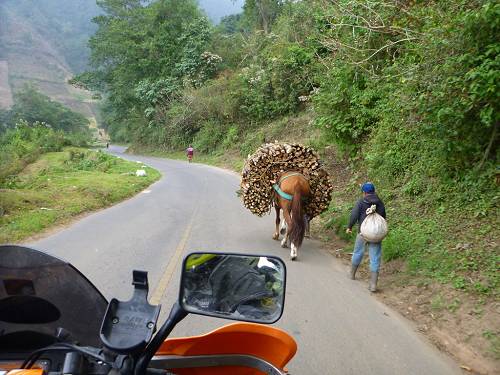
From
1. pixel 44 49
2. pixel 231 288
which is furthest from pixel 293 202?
pixel 44 49

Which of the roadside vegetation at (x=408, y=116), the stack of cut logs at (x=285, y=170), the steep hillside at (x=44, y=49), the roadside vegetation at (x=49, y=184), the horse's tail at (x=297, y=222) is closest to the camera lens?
the roadside vegetation at (x=408, y=116)

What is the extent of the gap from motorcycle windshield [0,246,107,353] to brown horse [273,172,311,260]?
5616mm

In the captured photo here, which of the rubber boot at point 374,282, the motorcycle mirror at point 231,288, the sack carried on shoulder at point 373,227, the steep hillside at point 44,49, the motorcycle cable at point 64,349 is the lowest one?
the rubber boot at point 374,282

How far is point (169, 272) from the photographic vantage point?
7.01m

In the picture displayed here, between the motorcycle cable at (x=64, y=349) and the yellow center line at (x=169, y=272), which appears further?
the yellow center line at (x=169, y=272)

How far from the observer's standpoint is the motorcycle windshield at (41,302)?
2.39 m

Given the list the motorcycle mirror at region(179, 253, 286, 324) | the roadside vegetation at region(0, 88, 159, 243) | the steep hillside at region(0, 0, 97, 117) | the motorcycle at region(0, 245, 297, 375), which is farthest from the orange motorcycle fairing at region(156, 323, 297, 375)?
the steep hillside at region(0, 0, 97, 117)

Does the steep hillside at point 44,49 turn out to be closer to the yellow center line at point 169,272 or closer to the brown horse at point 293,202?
the yellow center line at point 169,272

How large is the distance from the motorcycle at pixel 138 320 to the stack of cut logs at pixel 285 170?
675cm

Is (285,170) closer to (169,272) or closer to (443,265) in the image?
(169,272)

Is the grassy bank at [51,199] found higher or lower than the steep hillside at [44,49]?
lower

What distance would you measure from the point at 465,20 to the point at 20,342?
258 inches

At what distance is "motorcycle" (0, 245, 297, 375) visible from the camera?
75.3 inches

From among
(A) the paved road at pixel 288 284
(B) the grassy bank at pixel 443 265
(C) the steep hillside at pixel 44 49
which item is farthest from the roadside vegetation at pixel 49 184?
(C) the steep hillside at pixel 44 49
